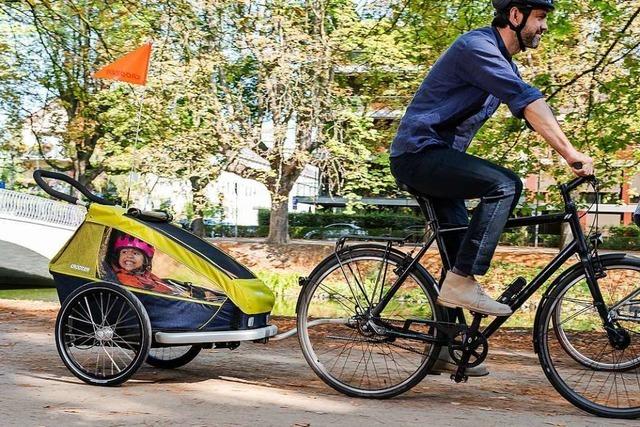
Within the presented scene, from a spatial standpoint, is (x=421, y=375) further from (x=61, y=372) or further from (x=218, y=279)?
(x=61, y=372)

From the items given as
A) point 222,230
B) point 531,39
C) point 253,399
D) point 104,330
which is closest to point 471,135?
point 531,39

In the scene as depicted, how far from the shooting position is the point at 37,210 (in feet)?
109

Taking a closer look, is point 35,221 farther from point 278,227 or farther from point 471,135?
point 471,135

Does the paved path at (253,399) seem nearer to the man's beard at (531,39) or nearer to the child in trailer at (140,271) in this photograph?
the child in trailer at (140,271)

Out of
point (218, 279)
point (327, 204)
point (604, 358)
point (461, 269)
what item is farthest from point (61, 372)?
point (327, 204)

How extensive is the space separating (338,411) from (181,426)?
2.70 ft

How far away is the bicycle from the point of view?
4.52 metres

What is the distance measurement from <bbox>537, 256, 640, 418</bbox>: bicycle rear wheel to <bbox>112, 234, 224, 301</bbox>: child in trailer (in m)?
1.82

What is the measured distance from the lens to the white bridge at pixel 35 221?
3283 cm

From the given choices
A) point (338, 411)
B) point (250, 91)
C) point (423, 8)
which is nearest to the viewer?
point (338, 411)

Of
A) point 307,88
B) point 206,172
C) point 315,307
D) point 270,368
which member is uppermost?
point 307,88

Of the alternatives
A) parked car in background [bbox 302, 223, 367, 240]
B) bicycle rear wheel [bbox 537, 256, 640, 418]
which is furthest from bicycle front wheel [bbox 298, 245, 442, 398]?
parked car in background [bbox 302, 223, 367, 240]

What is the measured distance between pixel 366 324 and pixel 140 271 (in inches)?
51.3

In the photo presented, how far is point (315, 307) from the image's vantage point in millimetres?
5082
